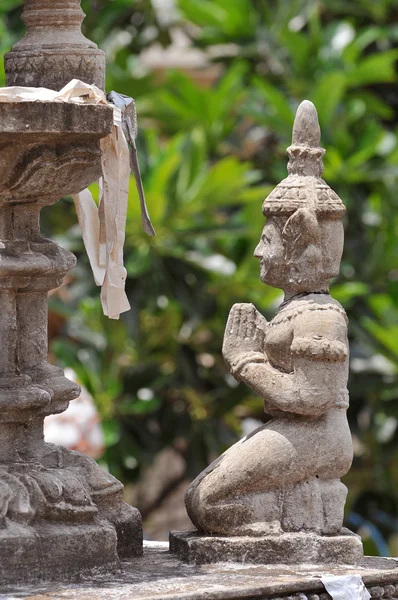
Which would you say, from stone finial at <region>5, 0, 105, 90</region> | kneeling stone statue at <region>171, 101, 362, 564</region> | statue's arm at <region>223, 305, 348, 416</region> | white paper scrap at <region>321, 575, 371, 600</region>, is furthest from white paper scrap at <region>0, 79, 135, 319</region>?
white paper scrap at <region>321, 575, 371, 600</region>

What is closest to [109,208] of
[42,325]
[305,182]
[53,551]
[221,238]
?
[42,325]

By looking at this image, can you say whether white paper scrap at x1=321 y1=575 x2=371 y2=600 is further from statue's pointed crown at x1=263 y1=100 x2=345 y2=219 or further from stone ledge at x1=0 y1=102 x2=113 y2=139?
stone ledge at x1=0 y1=102 x2=113 y2=139

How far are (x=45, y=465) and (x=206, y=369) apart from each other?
193 inches

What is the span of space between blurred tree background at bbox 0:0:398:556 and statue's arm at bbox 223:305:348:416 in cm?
385

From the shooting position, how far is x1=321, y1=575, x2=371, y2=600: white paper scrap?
632 centimetres

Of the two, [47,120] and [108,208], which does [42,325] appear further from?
[47,120]

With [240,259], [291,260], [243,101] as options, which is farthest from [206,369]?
[291,260]

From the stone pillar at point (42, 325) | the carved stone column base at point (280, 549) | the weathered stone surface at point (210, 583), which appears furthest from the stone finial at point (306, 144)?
the weathered stone surface at point (210, 583)

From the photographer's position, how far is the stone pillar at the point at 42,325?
246 inches

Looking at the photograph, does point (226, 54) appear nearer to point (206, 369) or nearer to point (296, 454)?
point (206, 369)

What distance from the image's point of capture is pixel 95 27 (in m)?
11.8

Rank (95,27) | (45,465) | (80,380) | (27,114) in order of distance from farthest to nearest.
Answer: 1. (95,27)
2. (80,380)
3. (45,465)
4. (27,114)

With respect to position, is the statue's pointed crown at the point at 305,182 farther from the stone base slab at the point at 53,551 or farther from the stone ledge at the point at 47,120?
the stone base slab at the point at 53,551

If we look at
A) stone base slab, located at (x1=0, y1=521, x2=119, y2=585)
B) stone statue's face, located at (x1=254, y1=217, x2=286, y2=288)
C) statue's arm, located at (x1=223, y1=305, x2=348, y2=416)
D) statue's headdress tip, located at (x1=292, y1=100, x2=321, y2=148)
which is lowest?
stone base slab, located at (x1=0, y1=521, x2=119, y2=585)
